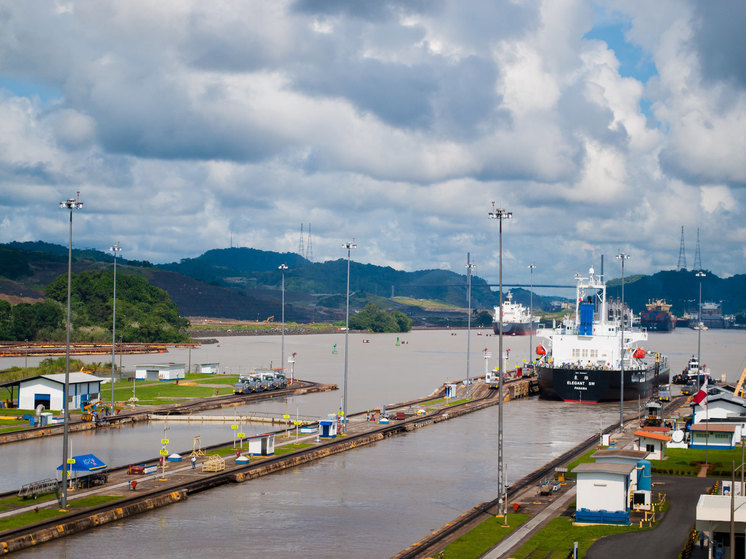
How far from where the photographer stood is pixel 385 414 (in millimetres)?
69062

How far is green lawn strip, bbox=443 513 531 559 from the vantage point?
101 feet

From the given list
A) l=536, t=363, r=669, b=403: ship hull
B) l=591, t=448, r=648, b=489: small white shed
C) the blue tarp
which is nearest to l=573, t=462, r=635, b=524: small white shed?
l=591, t=448, r=648, b=489: small white shed

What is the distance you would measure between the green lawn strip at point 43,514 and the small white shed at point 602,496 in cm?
1936

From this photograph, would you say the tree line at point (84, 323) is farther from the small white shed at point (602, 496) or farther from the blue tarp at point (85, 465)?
the small white shed at point (602, 496)

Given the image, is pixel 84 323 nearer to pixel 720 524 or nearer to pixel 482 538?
pixel 482 538

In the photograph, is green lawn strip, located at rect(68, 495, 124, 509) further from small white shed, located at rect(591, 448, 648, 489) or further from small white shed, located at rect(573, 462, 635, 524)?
small white shed, located at rect(591, 448, 648, 489)

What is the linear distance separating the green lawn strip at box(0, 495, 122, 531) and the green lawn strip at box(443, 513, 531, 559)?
15174 millimetres

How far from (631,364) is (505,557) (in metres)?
67.4

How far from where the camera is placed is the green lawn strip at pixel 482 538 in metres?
30.8

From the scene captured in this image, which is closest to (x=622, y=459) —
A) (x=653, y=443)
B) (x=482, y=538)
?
(x=482, y=538)

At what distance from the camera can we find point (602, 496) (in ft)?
117

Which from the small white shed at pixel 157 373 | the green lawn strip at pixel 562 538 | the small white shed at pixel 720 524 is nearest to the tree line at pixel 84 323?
the small white shed at pixel 157 373

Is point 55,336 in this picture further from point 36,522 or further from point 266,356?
point 36,522

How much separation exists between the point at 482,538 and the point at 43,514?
55.7 feet
